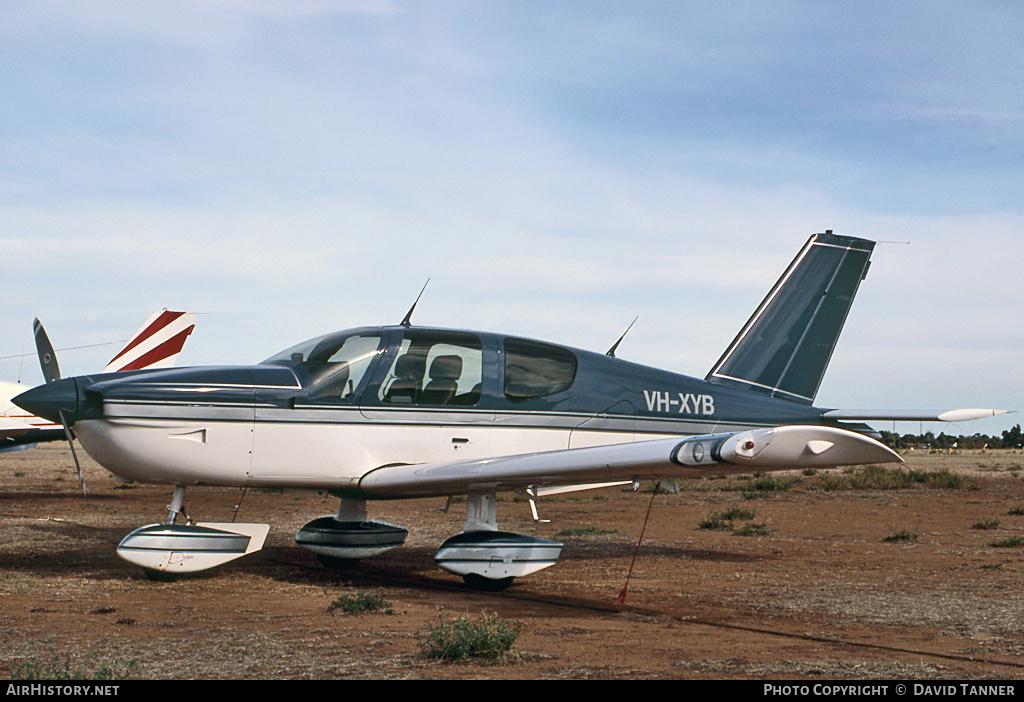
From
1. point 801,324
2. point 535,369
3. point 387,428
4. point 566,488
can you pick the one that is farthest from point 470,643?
point 801,324

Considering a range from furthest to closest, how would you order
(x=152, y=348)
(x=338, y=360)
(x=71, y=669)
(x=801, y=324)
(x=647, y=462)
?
(x=152, y=348) → (x=801, y=324) → (x=338, y=360) → (x=647, y=462) → (x=71, y=669)

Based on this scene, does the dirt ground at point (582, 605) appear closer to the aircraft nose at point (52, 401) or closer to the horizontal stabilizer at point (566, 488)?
the horizontal stabilizer at point (566, 488)

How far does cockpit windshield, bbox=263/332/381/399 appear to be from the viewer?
8977 mm

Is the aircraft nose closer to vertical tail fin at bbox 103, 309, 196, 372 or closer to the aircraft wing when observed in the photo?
the aircraft wing

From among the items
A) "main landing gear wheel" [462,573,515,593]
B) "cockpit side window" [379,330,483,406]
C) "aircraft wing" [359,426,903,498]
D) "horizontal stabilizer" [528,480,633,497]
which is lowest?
"main landing gear wheel" [462,573,515,593]

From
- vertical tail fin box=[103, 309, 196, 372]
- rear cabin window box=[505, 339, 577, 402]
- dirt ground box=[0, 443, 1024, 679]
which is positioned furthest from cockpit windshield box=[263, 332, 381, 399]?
vertical tail fin box=[103, 309, 196, 372]

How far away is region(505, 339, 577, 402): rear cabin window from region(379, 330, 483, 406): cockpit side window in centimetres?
36

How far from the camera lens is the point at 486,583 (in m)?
9.06

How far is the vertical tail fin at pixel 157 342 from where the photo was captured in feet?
73.8

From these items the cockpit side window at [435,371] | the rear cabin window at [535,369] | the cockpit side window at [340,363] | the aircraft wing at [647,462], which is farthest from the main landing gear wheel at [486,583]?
the cockpit side window at [340,363]

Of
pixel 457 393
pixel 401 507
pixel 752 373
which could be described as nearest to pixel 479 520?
pixel 457 393

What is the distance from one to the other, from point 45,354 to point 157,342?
24.2 feet

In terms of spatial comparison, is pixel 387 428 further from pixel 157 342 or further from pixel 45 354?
pixel 157 342

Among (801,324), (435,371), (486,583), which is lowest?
(486,583)
